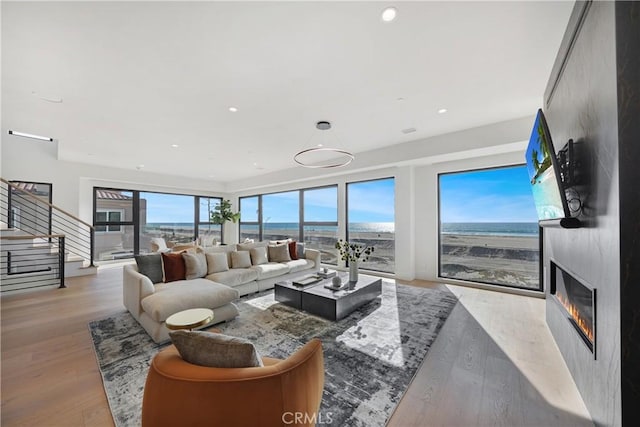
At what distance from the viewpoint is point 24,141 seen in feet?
18.4

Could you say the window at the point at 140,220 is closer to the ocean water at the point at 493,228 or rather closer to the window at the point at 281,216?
the window at the point at 281,216

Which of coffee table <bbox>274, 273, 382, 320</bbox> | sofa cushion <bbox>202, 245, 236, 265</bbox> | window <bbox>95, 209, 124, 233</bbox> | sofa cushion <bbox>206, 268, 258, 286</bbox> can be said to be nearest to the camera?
coffee table <bbox>274, 273, 382, 320</bbox>

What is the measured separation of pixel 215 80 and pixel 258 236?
22.6 feet

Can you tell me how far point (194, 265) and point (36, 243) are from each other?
14.1 feet

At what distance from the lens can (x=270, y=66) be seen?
2461 mm

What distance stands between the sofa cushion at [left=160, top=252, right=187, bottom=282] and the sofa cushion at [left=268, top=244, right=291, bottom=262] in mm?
1792

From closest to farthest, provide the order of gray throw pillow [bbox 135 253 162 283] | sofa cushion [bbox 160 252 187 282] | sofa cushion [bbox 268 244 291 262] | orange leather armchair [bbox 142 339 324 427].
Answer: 1. orange leather armchair [bbox 142 339 324 427]
2. gray throw pillow [bbox 135 253 162 283]
3. sofa cushion [bbox 160 252 187 282]
4. sofa cushion [bbox 268 244 291 262]

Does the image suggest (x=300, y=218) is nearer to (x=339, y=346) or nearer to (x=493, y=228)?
(x=493, y=228)

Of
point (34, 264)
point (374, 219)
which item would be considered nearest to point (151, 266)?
point (34, 264)

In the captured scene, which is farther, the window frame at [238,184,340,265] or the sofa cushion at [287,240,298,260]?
the window frame at [238,184,340,265]

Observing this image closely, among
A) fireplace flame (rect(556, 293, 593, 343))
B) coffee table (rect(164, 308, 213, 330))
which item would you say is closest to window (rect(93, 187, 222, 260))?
coffee table (rect(164, 308, 213, 330))

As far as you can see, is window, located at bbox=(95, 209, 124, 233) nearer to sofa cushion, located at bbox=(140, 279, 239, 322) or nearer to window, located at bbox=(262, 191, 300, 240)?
window, located at bbox=(262, 191, 300, 240)

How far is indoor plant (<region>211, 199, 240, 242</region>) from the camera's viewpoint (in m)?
9.08

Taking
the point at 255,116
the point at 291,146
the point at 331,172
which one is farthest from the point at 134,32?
the point at 331,172
